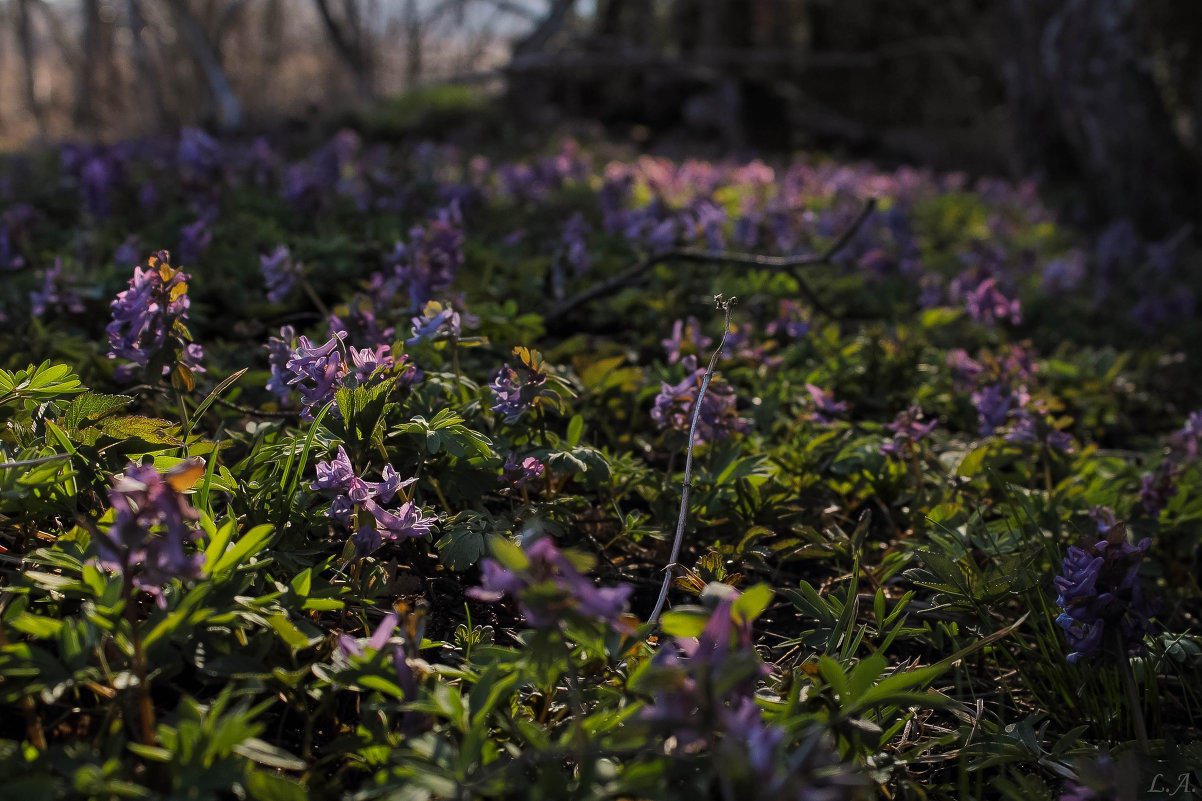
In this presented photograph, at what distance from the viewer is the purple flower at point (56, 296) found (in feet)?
9.50

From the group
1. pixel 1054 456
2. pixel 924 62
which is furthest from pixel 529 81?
pixel 1054 456

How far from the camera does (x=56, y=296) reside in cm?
292

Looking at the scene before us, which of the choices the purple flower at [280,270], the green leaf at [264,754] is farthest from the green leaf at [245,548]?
the purple flower at [280,270]

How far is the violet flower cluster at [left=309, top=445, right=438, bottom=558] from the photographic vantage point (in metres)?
1.74

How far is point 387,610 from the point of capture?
1859 mm

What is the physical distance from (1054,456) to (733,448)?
1.14 meters

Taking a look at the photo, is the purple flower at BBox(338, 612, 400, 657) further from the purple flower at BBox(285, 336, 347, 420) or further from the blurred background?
the blurred background

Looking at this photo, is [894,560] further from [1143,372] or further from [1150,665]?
[1143,372]

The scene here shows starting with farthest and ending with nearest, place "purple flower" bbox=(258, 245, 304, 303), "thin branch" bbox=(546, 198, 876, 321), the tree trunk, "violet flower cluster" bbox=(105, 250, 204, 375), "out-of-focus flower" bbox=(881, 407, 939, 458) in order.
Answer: the tree trunk
"thin branch" bbox=(546, 198, 876, 321)
"purple flower" bbox=(258, 245, 304, 303)
"out-of-focus flower" bbox=(881, 407, 939, 458)
"violet flower cluster" bbox=(105, 250, 204, 375)

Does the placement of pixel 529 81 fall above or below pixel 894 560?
above

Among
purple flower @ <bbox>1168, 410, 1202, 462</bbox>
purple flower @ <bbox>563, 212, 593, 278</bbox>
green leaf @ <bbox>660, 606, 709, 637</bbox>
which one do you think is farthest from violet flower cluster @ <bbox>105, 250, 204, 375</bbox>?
purple flower @ <bbox>1168, 410, 1202, 462</bbox>

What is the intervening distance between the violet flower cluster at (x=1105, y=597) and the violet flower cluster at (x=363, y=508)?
1.31m

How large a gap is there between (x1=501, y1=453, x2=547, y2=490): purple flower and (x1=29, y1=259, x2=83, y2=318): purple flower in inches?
69.4

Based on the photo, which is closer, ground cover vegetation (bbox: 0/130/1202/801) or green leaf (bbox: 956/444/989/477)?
ground cover vegetation (bbox: 0/130/1202/801)
